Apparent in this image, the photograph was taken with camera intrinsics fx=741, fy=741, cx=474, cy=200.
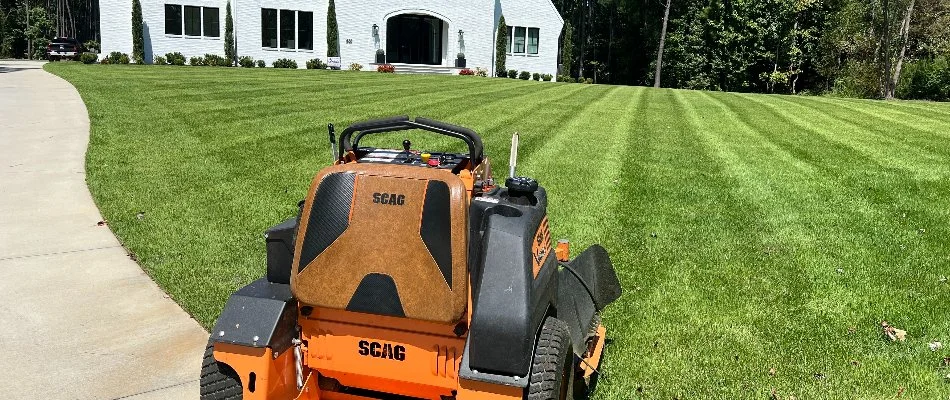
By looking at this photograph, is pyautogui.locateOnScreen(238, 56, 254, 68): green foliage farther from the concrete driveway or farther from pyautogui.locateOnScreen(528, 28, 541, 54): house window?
the concrete driveway

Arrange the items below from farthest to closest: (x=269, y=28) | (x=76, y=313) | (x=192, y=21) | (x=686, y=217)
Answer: (x=269, y=28) < (x=192, y=21) < (x=686, y=217) < (x=76, y=313)

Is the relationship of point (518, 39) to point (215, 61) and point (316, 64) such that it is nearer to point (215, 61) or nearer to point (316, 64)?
point (316, 64)

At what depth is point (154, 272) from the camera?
5.77 meters

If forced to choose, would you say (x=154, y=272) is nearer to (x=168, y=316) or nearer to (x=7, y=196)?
(x=168, y=316)

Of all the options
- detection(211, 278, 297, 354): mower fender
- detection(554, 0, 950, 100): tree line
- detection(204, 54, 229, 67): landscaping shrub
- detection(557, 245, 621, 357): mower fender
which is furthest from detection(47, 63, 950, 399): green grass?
detection(554, 0, 950, 100): tree line

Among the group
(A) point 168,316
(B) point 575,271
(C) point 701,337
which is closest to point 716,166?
(C) point 701,337

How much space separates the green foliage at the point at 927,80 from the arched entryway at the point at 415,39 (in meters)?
23.0

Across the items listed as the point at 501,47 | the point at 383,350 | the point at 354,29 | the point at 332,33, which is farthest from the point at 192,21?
the point at 383,350

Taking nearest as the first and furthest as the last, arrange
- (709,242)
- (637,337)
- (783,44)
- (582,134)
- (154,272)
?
(637,337) → (154,272) → (709,242) → (582,134) → (783,44)

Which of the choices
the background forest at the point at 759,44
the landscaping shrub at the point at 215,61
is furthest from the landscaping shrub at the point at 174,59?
the background forest at the point at 759,44

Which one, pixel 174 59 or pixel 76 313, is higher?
pixel 174 59

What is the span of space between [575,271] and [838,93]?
130 ft

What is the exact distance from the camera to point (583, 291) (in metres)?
4.19

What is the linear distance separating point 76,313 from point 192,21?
3182 centimetres
